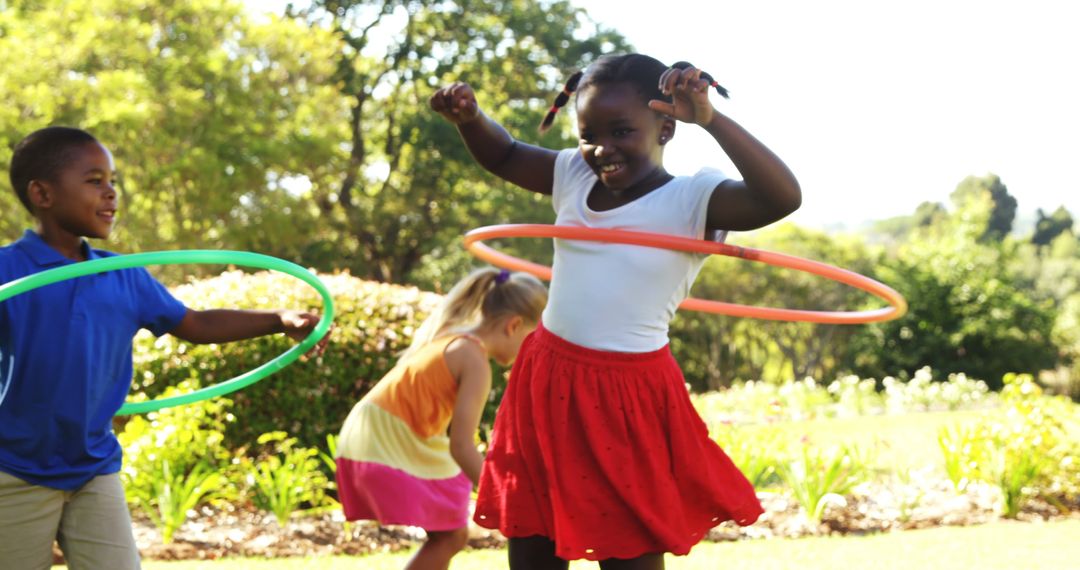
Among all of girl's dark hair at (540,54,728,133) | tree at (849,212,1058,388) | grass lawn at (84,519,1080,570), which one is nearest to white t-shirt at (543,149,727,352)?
girl's dark hair at (540,54,728,133)

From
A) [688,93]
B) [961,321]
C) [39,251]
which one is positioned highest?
[688,93]

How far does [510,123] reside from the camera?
2450 cm

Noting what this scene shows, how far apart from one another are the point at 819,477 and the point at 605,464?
14.1 feet

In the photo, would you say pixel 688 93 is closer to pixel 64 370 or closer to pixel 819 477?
pixel 64 370

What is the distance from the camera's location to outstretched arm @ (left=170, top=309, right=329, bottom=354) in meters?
3.53

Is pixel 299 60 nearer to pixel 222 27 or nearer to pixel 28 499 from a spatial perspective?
pixel 222 27

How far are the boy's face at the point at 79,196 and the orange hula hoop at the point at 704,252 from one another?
3.88ft

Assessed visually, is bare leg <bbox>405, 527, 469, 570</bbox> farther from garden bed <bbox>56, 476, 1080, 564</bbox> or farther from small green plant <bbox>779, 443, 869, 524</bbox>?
small green plant <bbox>779, 443, 869, 524</bbox>

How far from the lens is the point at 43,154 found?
128 inches

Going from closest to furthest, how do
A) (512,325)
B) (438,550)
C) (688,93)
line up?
(688,93)
(438,550)
(512,325)

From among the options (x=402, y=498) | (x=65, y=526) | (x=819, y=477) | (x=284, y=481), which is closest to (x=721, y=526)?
(x=819, y=477)

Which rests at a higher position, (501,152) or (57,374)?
(501,152)

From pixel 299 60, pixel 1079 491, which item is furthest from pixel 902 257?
pixel 1079 491

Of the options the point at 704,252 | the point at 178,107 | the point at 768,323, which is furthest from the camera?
the point at 768,323
